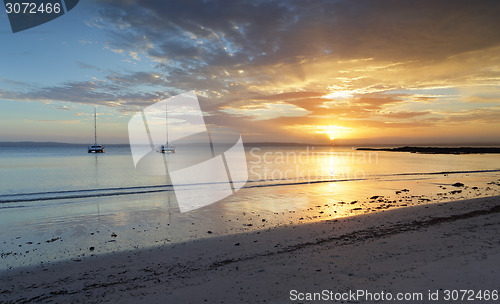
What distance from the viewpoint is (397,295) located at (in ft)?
16.7

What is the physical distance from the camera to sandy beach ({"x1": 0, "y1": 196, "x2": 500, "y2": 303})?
5.44m

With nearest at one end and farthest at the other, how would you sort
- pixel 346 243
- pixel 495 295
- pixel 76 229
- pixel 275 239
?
pixel 495 295 < pixel 346 243 < pixel 275 239 < pixel 76 229

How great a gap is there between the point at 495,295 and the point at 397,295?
1.70 m

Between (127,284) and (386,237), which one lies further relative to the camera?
(386,237)

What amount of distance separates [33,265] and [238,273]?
18.5ft

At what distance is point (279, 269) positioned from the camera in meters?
6.55

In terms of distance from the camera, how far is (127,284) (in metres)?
6.06

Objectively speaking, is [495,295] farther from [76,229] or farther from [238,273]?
[76,229]

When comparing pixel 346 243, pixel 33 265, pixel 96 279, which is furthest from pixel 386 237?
pixel 33 265

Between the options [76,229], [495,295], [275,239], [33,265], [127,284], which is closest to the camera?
[495,295]

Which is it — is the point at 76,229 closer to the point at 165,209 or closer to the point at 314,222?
the point at 165,209

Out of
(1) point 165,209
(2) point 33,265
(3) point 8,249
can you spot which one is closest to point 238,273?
(2) point 33,265

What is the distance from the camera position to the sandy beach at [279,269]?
544cm

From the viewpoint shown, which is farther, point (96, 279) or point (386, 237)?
point (386, 237)
